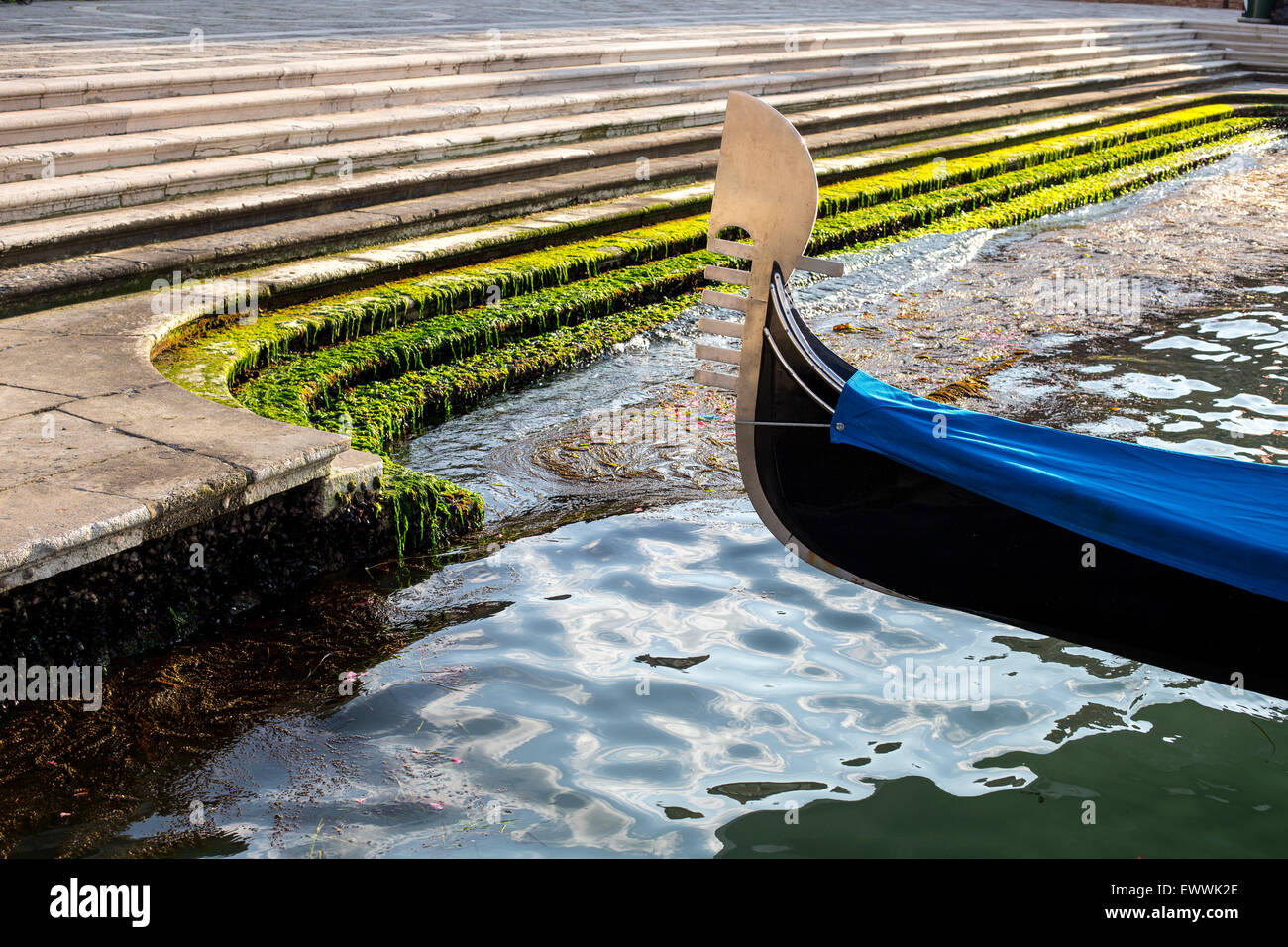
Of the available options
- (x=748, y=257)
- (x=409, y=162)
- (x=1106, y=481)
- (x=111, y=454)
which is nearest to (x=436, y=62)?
Answer: (x=409, y=162)

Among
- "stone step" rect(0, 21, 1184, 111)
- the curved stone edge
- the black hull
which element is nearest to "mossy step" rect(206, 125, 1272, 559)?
the curved stone edge

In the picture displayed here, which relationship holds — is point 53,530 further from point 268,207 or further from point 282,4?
point 282,4

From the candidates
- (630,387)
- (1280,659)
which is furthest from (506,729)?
(630,387)

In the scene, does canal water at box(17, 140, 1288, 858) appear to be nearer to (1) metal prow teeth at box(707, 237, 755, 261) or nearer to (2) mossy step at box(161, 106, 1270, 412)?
(1) metal prow teeth at box(707, 237, 755, 261)

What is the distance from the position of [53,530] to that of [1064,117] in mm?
10594

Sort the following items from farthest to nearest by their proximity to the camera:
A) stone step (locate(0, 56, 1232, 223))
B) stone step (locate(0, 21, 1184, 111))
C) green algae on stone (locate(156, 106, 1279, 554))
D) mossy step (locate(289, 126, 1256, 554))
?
stone step (locate(0, 21, 1184, 111)) → stone step (locate(0, 56, 1232, 223)) → mossy step (locate(289, 126, 1256, 554)) → green algae on stone (locate(156, 106, 1279, 554))

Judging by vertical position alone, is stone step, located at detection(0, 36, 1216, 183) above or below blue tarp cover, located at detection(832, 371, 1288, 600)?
above

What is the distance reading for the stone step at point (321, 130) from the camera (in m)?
5.08

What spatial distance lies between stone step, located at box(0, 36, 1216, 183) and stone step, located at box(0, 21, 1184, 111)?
300mm

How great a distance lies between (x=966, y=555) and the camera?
2.69 metres

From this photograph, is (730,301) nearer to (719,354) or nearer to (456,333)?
(719,354)

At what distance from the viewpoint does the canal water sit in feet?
7.73

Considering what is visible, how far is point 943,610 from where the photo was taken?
127 inches

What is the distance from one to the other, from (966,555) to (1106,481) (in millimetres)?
346
